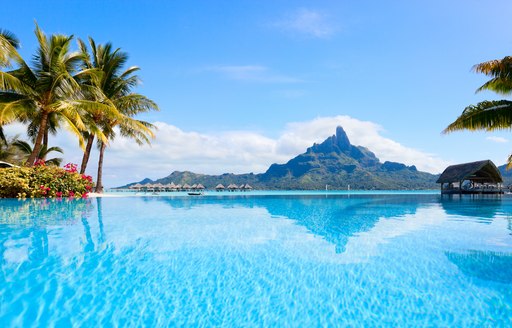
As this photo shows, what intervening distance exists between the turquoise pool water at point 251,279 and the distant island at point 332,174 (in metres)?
90.0

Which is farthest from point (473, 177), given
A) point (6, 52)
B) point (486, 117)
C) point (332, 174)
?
point (332, 174)

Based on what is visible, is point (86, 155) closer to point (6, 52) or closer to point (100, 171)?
point (100, 171)

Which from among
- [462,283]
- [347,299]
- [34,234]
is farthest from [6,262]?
[462,283]

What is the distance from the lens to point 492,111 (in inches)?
346

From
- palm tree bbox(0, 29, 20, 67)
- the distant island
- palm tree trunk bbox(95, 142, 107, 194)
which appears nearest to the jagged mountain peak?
the distant island

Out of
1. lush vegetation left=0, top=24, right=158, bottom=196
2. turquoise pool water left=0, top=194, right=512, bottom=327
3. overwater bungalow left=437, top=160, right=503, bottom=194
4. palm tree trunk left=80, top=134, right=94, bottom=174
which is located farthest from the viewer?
overwater bungalow left=437, top=160, right=503, bottom=194

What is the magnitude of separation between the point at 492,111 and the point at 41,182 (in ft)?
61.3

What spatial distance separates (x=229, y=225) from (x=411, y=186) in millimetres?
101948

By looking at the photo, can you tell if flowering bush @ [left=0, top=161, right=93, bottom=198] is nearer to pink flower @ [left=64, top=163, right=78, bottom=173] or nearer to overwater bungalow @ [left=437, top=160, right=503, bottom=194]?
pink flower @ [left=64, top=163, right=78, bottom=173]

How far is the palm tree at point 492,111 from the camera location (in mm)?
8552

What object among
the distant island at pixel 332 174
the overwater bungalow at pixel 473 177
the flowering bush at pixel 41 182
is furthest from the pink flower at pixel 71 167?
the distant island at pixel 332 174

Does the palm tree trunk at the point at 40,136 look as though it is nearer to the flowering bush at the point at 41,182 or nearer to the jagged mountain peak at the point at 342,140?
the flowering bush at the point at 41,182

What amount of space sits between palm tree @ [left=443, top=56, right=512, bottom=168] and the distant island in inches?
3415

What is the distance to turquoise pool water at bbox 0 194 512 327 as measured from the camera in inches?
111
